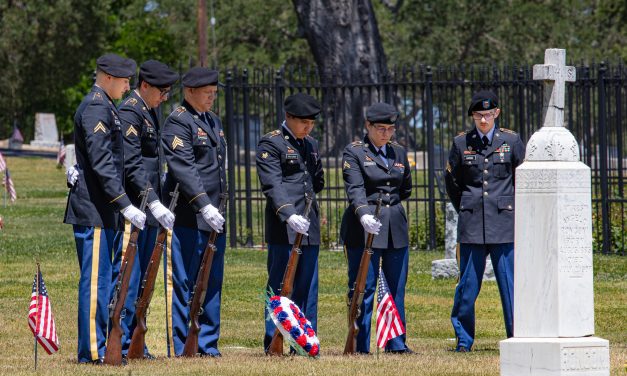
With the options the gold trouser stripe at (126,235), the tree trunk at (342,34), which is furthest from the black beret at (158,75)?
the tree trunk at (342,34)

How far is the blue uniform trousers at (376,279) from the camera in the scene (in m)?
11.1

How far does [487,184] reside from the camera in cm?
1150

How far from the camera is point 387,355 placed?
10.9 metres

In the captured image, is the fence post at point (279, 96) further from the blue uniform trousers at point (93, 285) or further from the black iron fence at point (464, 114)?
the blue uniform trousers at point (93, 285)

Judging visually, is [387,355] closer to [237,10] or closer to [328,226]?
[328,226]

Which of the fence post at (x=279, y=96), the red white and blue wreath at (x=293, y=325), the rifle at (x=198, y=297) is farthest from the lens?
the fence post at (x=279, y=96)

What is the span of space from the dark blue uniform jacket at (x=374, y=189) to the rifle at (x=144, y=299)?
1695 millimetres

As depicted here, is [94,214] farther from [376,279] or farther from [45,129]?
[45,129]

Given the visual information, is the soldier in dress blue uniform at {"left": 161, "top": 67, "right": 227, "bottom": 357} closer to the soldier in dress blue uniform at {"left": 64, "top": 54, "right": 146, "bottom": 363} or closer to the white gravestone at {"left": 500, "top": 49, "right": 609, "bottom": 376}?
the soldier in dress blue uniform at {"left": 64, "top": 54, "right": 146, "bottom": 363}

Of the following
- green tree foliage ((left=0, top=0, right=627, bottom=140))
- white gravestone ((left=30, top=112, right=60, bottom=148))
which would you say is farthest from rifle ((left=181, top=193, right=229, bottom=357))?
white gravestone ((left=30, top=112, right=60, bottom=148))

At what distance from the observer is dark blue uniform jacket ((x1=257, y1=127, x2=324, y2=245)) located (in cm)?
1088

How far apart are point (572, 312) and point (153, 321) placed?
3406 millimetres

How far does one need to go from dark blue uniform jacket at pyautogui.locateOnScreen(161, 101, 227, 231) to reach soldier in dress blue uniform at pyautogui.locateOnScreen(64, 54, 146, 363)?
24.5 inches

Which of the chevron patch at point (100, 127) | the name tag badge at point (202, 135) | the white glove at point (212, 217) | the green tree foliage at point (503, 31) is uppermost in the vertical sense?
the green tree foliage at point (503, 31)
